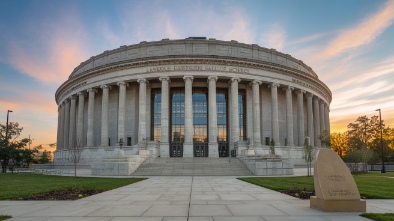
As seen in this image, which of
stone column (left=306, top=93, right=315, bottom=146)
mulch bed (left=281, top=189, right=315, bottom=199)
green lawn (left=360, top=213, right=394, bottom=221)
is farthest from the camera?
stone column (left=306, top=93, right=315, bottom=146)

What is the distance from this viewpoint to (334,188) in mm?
10188

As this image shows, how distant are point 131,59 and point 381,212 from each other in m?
48.1

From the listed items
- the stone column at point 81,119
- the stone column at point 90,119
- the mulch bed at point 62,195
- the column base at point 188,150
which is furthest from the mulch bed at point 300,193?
the stone column at point 81,119

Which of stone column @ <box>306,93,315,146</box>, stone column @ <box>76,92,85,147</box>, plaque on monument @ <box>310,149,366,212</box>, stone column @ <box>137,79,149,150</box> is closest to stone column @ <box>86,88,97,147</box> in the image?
stone column @ <box>76,92,85,147</box>

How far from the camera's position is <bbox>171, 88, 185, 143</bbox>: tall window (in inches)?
2216

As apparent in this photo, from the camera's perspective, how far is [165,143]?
50031 millimetres

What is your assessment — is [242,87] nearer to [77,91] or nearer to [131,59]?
[131,59]

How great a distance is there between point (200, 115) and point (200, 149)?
6146 millimetres

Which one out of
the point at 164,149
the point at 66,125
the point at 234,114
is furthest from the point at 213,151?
the point at 66,125

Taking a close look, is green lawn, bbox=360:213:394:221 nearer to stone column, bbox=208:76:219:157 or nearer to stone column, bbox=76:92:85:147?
stone column, bbox=208:76:219:157

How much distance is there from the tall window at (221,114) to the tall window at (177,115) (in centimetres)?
646

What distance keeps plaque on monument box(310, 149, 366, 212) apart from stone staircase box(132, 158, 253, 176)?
23.7 metres

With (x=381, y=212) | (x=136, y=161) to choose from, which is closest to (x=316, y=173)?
(x=381, y=212)

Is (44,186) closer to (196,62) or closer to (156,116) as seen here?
(196,62)
